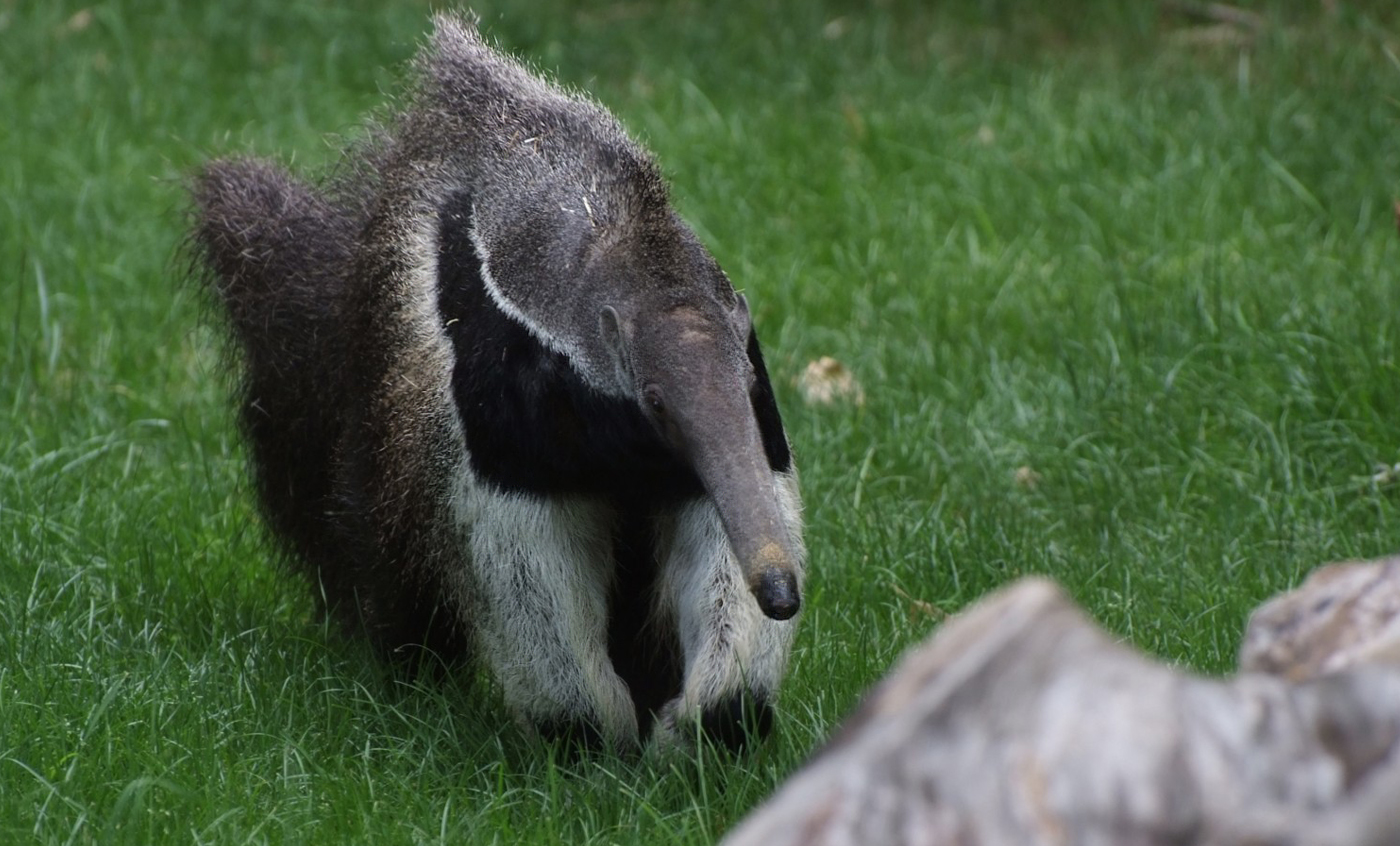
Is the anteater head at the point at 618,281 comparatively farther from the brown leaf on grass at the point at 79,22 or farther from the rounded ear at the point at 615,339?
the brown leaf on grass at the point at 79,22

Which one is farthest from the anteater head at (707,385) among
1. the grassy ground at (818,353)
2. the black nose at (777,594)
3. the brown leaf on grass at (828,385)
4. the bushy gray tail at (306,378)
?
the brown leaf on grass at (828,385)

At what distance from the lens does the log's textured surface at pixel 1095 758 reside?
1722 mm

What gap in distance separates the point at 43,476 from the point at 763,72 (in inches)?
195

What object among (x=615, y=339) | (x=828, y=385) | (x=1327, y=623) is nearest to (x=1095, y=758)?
(x=1327, y=623)

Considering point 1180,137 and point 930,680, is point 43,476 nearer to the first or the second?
point 930,680

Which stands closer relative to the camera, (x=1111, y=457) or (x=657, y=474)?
(x=657, y=474)

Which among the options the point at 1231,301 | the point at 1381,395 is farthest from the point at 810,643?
the point at 1231,301

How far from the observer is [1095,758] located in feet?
5.71

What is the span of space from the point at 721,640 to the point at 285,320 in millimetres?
1710

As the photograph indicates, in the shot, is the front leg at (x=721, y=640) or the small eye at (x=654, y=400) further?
the front leg at (x=721, y=640)

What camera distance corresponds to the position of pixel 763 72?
30.9ft

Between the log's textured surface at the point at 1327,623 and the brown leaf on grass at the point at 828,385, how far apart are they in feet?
13.0

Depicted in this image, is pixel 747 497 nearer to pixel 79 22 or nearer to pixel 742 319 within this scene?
pixel 742 319

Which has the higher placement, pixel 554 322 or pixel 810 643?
pixel 554 322
